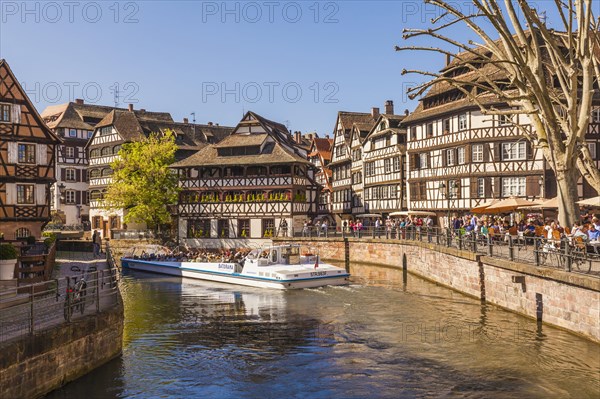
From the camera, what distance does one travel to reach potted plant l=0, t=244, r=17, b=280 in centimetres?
2027

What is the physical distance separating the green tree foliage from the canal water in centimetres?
2575

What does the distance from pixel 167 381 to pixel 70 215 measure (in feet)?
185

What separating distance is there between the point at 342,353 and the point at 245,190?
34701mm

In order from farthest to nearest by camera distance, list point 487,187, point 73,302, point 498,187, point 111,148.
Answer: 1. point 111,148
2. point 487,187
3. point 498,187
4. point 73,302

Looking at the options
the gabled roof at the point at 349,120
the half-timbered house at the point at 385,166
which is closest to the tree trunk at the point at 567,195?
the half-timbered house at the point at 385,166

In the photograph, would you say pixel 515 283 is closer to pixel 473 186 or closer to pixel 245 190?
pixel 473 186

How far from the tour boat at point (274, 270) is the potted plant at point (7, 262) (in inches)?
559

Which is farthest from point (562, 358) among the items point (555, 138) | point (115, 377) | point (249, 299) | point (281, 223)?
point (281, 223)

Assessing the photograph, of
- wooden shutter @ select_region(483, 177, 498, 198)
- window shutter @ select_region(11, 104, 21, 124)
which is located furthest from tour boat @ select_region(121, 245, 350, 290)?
wooden shutter @ select_region(483, 177, 498, 198)

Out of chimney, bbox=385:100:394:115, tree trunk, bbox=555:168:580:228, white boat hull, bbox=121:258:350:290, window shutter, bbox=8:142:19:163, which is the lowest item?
white boat hull, bbox=121:258:350:290

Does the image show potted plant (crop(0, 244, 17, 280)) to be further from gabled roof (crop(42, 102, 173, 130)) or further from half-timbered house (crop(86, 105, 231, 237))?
gabled roof (crop(42, 102, 173, 130))

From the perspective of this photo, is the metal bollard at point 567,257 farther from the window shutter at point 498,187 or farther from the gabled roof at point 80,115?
the gabled roof at point 80,115

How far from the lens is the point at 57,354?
44.7ft

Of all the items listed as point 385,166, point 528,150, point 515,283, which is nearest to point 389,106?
point 385,166
